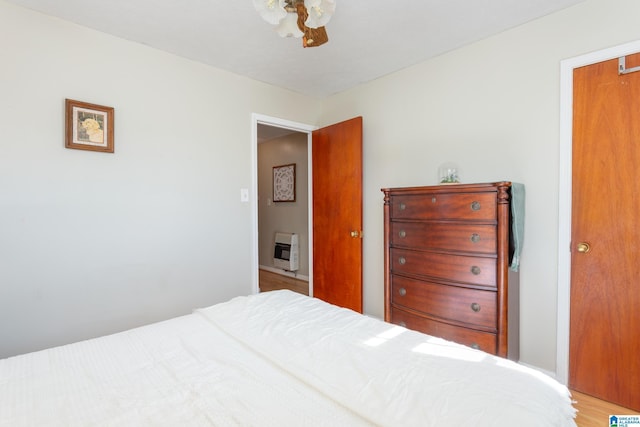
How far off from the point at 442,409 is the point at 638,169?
188 centimetres

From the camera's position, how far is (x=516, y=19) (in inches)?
81.0

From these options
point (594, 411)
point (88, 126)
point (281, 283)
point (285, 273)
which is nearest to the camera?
point (594, 411)

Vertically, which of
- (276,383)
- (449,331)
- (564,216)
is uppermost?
(564,216)

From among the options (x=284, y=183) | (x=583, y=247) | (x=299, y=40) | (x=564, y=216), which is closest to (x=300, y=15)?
(x=299, y=40)

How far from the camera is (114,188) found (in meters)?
2.22

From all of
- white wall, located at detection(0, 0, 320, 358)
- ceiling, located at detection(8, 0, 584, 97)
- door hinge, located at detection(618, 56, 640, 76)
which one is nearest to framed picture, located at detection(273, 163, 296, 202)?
white wall, located at detection(0, 0, 320, 358)

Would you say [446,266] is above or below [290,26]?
below

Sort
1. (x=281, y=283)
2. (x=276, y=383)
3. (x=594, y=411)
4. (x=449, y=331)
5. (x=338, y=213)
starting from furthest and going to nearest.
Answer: (x=281, y=283) < (x=338, y=213) < (x=449, y=331) < (x=594, y=411) < (x=276, y=383)

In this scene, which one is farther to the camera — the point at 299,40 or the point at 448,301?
the point at 299,40

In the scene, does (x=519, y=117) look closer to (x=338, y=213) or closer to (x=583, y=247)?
(x=583, y=247)

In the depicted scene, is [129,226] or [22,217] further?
[129,226]

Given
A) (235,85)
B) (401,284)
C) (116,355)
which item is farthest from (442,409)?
(235,85)

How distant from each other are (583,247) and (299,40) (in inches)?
93.7

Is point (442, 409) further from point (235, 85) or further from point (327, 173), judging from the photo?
point (235, 85)
